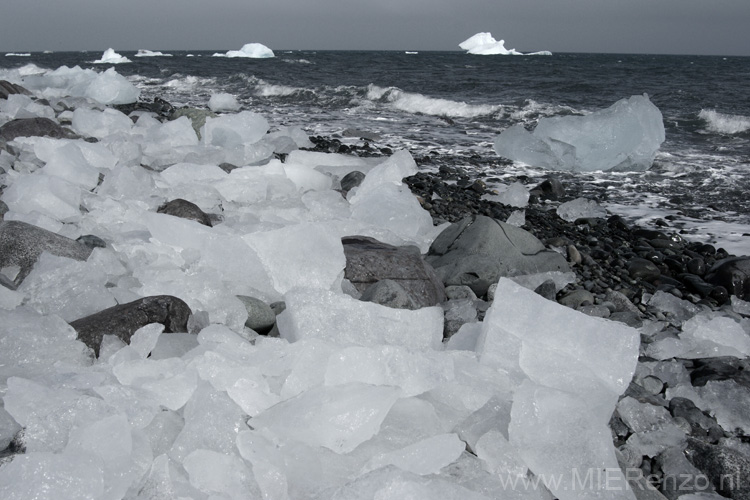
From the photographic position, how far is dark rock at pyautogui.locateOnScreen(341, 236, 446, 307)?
9.93 feet

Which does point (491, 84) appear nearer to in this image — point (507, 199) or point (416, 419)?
point (507, 199)

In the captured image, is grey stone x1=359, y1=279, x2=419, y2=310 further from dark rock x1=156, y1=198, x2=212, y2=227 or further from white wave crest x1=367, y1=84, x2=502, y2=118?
white wave crest x1=367, y1=84, x2=502, y2=118

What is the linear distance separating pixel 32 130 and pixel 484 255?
15.7ft

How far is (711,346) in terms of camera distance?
2871mm

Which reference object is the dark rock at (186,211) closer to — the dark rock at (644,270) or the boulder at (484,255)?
the boulder at (484,255)

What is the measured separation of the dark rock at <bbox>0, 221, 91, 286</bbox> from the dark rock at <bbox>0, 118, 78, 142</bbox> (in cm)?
321

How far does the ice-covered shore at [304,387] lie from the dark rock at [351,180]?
92.2 inches

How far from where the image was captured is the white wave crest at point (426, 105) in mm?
13898

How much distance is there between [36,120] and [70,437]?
5460mm

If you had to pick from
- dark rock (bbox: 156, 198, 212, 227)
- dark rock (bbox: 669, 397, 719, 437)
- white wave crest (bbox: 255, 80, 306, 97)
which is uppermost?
white wave crest (bbox: 255, 80, 306, 97)

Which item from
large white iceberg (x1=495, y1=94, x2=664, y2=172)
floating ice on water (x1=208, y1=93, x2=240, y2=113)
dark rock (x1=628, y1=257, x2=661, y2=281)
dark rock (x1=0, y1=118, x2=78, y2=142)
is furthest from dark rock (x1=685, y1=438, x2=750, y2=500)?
floating ice on water (x1=208, y1=93, x2=240, y2=113)

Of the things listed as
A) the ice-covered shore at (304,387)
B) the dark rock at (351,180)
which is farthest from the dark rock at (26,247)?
the dark rock at (351,180)

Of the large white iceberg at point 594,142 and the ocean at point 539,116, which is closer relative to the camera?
the ocean at point 539,116

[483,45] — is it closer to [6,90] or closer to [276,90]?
[276,90]
